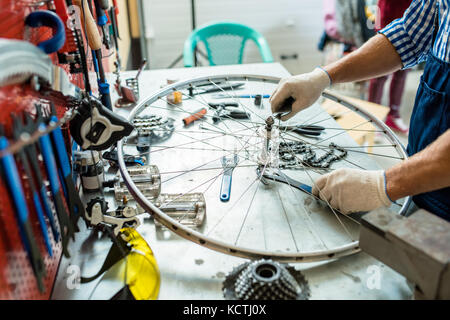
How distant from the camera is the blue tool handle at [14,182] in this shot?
535mm

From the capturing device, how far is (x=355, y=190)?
0.87 metres

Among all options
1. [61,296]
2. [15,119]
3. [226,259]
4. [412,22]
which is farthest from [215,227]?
[412,22]

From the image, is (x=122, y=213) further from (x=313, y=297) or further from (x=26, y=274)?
(x=313, y=297)

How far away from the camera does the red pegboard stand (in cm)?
56

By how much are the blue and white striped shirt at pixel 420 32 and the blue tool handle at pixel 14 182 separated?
3.04 feet

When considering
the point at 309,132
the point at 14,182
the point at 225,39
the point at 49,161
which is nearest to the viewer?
the point at 14,182

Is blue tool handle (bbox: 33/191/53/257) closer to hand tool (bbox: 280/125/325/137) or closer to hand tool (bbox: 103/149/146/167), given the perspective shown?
hand tool (bbox: 103/149/146/167)

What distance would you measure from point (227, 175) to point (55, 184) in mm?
458

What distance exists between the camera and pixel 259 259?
73cm

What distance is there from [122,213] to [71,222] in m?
0.12

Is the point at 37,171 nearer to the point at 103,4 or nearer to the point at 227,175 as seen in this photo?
the point at 227,175

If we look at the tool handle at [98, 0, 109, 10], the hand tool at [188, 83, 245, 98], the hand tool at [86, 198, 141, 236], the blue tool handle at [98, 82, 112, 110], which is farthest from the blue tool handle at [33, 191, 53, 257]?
the hand tool at [188, 83, 245, 98]

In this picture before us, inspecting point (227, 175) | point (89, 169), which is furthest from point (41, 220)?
point (227, 175)

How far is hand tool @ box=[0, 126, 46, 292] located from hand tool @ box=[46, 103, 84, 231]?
5.2 inches
